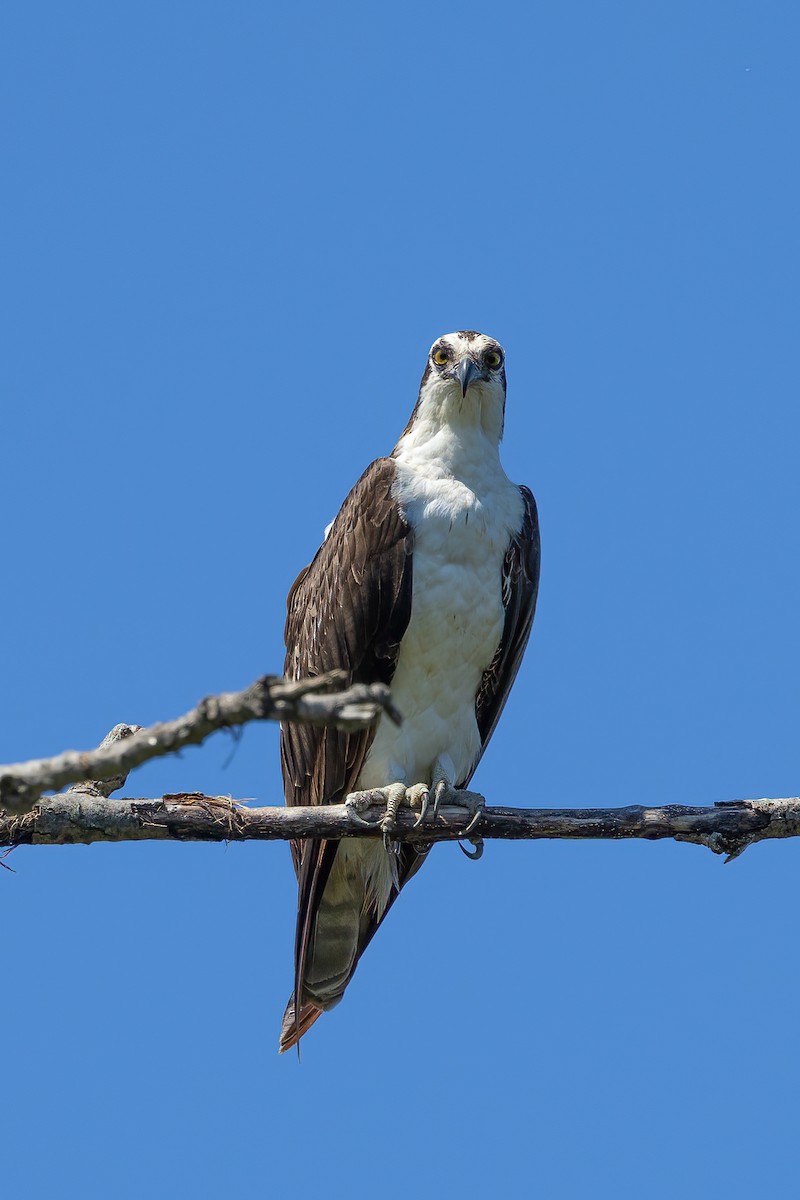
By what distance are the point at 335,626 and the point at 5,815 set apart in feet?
6.52

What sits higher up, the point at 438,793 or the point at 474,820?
the point at 438,793

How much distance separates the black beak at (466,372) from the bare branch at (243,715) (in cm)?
439

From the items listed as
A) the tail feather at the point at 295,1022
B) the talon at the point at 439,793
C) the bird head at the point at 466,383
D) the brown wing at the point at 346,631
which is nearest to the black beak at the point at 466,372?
the bird head at the point at 466,383

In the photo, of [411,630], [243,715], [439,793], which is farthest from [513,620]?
[243,715]

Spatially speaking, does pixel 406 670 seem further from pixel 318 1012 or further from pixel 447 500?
pixel 318 1012

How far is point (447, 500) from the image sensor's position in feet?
24.4

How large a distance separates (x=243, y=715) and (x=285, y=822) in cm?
295

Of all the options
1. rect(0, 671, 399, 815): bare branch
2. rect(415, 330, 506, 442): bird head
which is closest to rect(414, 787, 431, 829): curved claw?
rect(415, 330, 506, 442): bird head

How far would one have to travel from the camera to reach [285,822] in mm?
6254

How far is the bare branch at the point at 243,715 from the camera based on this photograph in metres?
3.32

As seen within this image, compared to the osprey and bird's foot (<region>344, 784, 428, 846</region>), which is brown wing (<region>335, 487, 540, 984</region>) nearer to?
the osprey

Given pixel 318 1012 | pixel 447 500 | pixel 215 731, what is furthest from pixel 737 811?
pixel 215 731

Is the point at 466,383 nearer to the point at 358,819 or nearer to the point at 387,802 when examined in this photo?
the point at 387,802

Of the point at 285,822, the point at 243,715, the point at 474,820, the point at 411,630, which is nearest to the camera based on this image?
the point at 243,715
